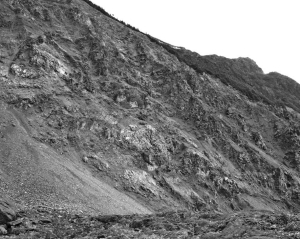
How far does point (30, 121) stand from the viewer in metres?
33.3

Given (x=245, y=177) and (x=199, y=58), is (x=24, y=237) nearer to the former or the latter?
(x=245, y=177)

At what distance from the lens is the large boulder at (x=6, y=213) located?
17252 millimetres

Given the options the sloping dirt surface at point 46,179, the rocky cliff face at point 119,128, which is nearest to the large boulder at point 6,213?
the sloping dirt surface at point 46,179

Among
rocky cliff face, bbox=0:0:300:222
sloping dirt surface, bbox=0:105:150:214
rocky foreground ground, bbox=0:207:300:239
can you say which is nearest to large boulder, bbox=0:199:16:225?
rocky foreground ground, bbox=0:207:300:239

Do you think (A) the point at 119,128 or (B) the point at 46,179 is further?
(A) the point at 119,128

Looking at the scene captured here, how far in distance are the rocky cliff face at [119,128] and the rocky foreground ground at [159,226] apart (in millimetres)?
4532

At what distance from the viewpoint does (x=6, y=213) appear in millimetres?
17609

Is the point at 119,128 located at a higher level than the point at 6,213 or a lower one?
higher

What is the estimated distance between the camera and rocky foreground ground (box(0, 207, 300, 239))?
13438mm

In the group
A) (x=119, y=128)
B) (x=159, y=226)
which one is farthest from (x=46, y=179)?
(x=119, y=128)

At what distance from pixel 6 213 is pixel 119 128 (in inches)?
855

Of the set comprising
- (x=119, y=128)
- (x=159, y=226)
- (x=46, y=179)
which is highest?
(x=119, y=128)

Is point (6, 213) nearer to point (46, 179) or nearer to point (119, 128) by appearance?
point (46, 179)

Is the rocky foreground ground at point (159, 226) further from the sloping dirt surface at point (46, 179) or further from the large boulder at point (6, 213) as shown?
the sloping dirt surface at point (46, 179)
